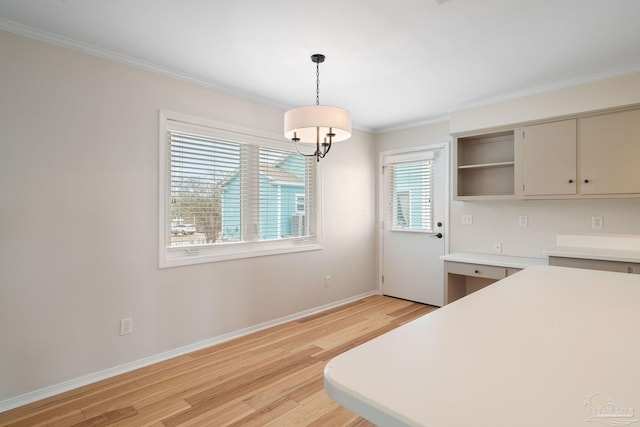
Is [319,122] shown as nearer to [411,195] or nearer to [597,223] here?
[411,195]

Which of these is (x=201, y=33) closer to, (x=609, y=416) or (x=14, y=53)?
(x=14, y=53)

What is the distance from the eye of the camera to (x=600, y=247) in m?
3.16

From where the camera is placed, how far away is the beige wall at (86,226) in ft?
7.25

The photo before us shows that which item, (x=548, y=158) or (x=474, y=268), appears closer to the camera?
(x=548, y=158)

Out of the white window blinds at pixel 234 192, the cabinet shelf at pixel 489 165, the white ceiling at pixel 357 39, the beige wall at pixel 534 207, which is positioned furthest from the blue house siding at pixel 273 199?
the cabinet shelf at pixel 489 165

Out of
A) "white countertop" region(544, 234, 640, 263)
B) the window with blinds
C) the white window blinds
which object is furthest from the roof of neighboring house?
"white countertop" region(544, 234, 640, 263)

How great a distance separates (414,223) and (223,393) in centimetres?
316

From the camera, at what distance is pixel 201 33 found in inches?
90.0

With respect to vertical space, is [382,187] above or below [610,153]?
below

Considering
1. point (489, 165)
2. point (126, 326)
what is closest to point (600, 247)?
point (489, 165)

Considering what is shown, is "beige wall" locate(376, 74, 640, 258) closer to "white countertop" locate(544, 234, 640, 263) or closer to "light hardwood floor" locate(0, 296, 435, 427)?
"white countertop" locate(544, 234, 640, 263)

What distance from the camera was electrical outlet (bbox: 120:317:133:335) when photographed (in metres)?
2.64

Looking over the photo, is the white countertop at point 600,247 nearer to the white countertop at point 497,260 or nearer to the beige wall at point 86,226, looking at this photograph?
the white countertop at point 497,260

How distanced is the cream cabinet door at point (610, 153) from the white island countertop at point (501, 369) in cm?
227
